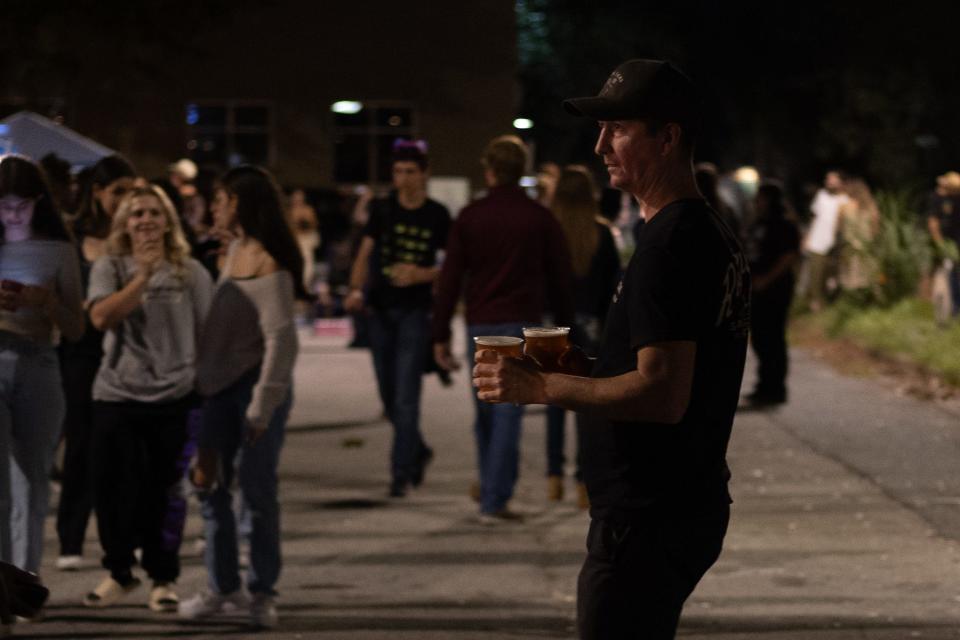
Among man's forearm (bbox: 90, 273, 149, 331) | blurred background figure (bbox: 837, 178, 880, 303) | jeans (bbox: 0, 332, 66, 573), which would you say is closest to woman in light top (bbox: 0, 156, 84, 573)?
jeans (bbox: 0, 332, 66, 573)

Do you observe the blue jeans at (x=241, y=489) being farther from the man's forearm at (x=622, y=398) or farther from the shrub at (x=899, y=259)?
the shrub at (x=899, y=259)

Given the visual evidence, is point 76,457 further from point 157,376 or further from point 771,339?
point 771,339

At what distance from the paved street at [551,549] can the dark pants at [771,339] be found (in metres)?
1.27

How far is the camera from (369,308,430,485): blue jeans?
10391mm

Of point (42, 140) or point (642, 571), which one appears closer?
point (642, 571)

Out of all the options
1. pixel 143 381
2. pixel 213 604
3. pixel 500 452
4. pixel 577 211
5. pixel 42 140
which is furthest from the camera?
pixel 42 140

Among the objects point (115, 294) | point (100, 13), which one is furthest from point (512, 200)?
point (100, 13)

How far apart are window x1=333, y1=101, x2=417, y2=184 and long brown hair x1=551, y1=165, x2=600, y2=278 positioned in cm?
2533

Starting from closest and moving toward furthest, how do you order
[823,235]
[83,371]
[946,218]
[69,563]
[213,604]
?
[213,604] → [69,563] → [83,371] → [946,218] → [823,235]

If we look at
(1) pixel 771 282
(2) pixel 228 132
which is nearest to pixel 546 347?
(1) pixel 771 282

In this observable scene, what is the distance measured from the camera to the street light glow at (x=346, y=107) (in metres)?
35.6

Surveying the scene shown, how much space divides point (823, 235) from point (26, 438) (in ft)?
54.6

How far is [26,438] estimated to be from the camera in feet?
23.9

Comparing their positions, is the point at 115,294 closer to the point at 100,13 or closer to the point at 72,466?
the point at 72,466
